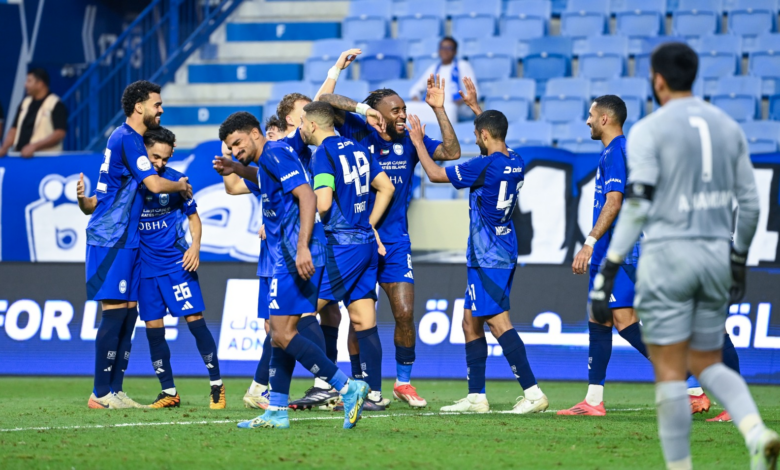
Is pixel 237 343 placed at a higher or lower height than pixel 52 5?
lower

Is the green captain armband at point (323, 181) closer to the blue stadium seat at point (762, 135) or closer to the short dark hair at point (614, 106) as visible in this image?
the short dark hair at point (614, 106)

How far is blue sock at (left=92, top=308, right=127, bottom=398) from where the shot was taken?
8000 millimetres

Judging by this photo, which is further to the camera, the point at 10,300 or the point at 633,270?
the point at 10,300

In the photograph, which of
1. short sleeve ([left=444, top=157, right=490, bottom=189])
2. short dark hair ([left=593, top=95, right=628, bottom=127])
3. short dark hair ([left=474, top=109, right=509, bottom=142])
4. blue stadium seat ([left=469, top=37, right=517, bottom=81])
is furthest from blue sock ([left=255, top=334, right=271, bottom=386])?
blue stadium seat ([left=469, top=37, right=517, bottom=81])

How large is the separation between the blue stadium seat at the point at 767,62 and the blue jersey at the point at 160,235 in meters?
10.6

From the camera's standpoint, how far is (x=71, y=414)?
7414 mm

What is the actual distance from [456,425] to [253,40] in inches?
537

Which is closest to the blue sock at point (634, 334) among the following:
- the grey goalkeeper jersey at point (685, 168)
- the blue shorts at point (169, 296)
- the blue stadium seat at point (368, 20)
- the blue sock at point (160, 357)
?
the grey goalkeeper jersey at point (685, 168)

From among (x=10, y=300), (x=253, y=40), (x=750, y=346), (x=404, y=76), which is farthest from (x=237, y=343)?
(x=253, y=40)

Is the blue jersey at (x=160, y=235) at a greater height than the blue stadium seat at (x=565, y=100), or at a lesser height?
lesser

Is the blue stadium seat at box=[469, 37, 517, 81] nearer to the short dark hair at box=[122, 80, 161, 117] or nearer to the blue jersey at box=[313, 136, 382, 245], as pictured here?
the short dark hair at box=[122, 80, 161, 117]

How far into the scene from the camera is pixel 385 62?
1708 centimetres

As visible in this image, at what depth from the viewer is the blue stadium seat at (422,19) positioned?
17562 millimetres

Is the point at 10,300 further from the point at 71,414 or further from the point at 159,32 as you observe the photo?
the point at 159,32
